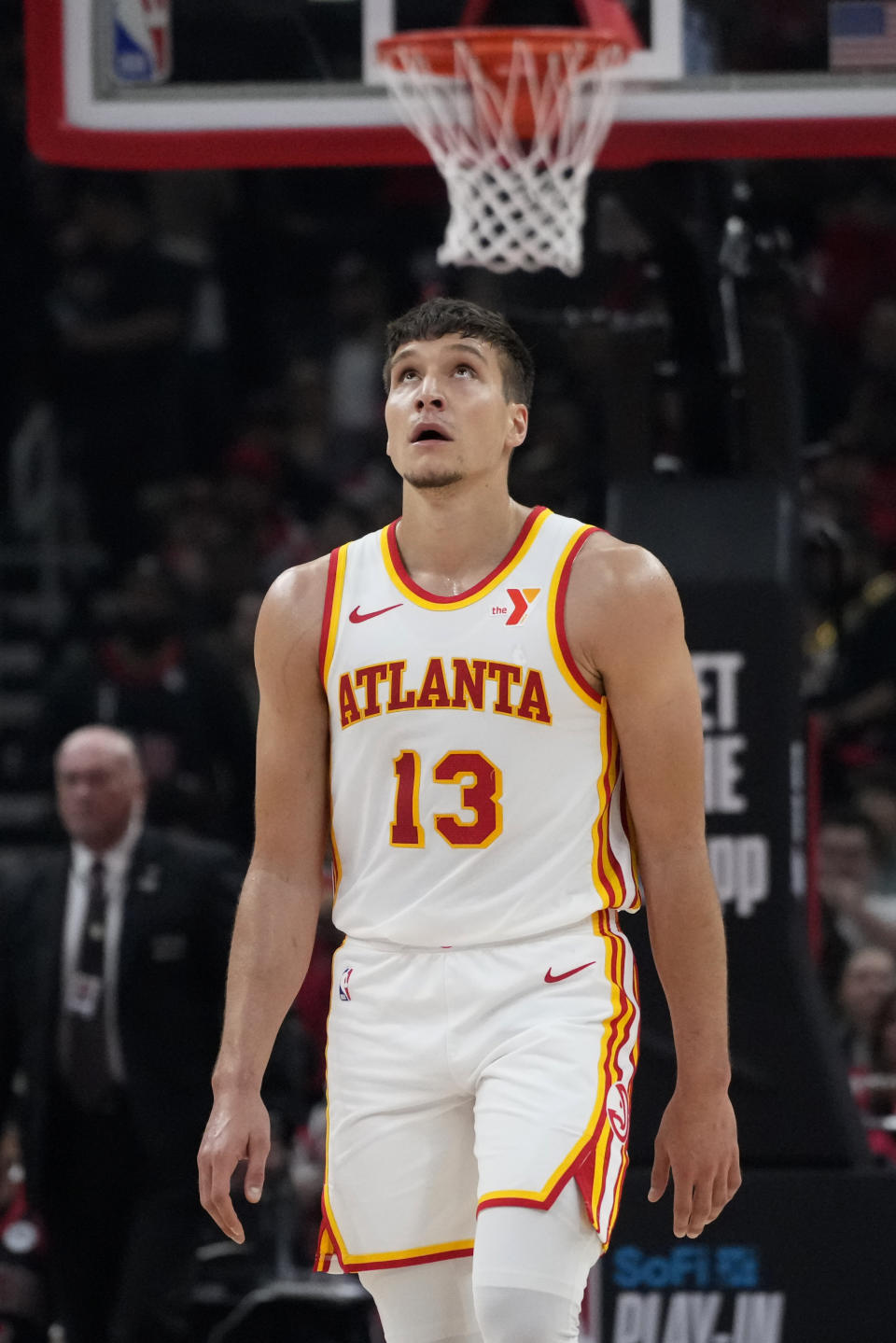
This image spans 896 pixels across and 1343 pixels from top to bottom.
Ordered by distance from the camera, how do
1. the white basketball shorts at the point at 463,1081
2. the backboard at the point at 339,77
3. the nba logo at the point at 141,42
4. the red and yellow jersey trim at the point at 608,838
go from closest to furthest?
the white basketball shorts at the point at 463,1081, the red and yellow jersey trim at the point at 608,838, the backboard at the point at 339,77, the nba logo at the point at 141,42

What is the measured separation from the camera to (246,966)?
402 centimetres

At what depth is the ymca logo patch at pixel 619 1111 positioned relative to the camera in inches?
148

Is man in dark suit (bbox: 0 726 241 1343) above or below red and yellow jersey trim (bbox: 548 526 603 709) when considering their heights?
below

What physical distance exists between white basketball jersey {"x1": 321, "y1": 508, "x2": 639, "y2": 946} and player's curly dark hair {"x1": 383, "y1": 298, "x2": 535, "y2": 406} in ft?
1.21

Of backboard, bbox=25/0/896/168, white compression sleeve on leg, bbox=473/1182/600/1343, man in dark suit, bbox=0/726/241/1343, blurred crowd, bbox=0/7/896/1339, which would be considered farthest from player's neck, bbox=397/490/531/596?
blurred crowd, bbox=0/7/896/1339

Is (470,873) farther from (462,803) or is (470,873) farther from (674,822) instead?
(674,822)

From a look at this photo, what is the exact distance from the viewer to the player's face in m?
3.93

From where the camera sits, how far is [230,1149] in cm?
389

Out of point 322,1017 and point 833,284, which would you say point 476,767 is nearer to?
point 322,1017

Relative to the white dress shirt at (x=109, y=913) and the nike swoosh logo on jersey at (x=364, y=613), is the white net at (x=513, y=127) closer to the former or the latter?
the white dress shirt at (x=109, y=913)

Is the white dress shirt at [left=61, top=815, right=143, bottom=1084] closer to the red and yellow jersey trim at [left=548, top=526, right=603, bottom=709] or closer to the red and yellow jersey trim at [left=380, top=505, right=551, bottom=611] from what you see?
the red and yellow jersey trim at [left=380, top=505, right=551, bottom=611]

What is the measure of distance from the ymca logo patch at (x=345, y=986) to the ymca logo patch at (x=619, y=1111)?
50 centimetres

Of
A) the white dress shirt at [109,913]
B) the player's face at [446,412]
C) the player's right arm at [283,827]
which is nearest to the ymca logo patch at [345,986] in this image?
the player's right arm at [283,827]

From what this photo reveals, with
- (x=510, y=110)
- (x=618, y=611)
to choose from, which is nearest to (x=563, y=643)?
(x=618, y=611)
